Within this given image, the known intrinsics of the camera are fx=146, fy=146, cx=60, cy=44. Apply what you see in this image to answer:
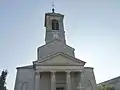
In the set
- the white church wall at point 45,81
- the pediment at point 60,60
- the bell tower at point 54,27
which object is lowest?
the white church wall at point 45,81

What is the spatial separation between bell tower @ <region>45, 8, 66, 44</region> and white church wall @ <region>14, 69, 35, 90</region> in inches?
236

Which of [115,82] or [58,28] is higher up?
[58,28]

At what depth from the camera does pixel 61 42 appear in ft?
77.0

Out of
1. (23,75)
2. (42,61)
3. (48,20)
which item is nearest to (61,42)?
(48,20)

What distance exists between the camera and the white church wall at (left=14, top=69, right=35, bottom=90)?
1922 centimetres

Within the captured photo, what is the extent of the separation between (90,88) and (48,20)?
42.3ft

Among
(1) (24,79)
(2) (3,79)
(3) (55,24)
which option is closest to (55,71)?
(1) (24,79)

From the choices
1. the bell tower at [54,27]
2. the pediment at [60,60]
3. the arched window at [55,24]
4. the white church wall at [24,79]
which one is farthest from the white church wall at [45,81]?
the arched window at [55,24]

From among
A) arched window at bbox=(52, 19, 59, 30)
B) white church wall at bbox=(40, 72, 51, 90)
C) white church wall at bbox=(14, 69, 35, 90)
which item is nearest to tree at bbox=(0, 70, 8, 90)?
white church wall at bbox=(14, 69, 35, 90)

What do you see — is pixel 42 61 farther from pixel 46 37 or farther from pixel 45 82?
pixel 46 37

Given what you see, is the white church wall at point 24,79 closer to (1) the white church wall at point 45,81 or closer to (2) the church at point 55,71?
(2) the church at point 55,71

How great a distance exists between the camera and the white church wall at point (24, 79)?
19.2 meters

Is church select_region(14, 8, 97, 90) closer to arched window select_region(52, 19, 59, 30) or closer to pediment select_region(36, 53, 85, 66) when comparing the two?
pediment select_region(36, 53, 85, 66)

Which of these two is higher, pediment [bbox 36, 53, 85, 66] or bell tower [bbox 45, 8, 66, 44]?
bell tower [bbox 45, 8, 66, 44]
